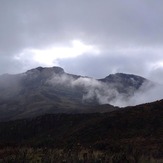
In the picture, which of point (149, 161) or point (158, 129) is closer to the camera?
point (149, 161)

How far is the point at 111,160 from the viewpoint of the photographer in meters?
17.9

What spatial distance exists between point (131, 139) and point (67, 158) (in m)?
31.4

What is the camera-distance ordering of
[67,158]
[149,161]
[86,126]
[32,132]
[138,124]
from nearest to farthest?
[67,158], [149,161], [138,124], [86,126], [32,132]

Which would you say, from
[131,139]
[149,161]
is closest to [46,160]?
[149,161]

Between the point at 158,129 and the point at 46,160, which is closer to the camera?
the point at 46,160

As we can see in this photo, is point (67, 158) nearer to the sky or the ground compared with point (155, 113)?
nearer to the ground

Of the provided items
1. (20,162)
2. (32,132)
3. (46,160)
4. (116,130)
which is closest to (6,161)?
(20,162)

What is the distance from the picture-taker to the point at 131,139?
4825 cm

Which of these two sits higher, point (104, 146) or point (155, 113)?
point (155, 113)

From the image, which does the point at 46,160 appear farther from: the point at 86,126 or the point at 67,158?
the point at 86,126

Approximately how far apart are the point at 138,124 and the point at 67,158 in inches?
1545

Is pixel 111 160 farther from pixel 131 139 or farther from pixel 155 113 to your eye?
pixel 155 113

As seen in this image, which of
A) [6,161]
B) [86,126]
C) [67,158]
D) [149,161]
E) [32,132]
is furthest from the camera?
[32,132]

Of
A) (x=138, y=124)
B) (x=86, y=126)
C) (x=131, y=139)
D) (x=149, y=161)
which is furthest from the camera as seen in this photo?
(x=86, y=126)
